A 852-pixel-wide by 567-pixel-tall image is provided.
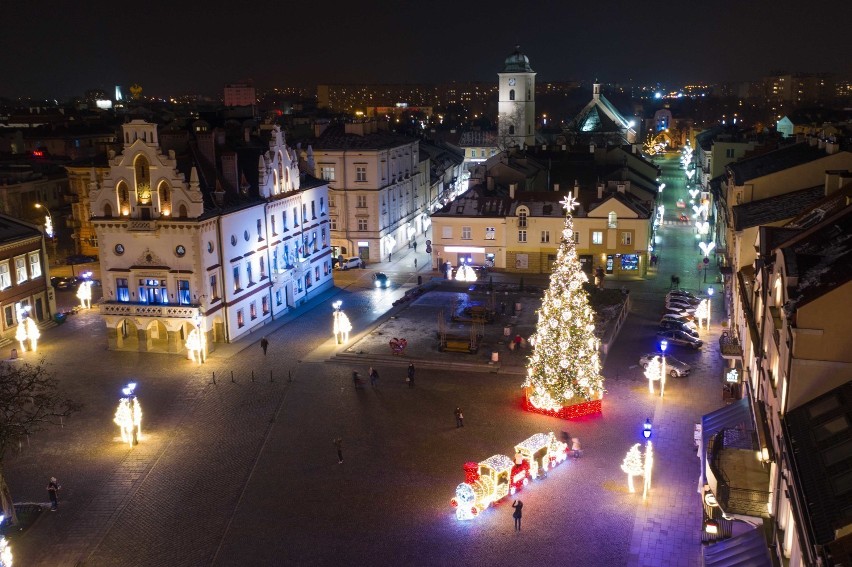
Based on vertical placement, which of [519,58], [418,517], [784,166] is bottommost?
[418,517]

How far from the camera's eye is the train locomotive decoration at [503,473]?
31.4m

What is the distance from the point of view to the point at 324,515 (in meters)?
31.5

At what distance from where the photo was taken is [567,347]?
40094mm

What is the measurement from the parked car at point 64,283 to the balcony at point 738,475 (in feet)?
197

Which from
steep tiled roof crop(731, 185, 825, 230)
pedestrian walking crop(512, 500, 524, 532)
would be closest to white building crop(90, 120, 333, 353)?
pedestrian walking crop(512, 500, 524, 532)

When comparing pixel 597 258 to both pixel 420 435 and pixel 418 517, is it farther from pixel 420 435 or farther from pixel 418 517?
pixel 418 517

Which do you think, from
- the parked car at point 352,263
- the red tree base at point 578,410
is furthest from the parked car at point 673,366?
the parked car at point 352,263

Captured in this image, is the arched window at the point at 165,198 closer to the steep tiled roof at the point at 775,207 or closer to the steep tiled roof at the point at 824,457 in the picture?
the steep tiled roof at the point at 775,207

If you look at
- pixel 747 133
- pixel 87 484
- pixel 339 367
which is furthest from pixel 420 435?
pixel 747 133

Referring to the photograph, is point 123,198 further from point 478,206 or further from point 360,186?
point 478,206

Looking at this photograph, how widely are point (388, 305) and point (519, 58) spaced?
6926 centimetres

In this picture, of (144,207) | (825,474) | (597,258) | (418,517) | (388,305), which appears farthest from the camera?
(597,258)

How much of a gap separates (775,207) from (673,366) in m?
11.6

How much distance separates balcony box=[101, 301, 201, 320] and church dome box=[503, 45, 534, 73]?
81.8 meters
